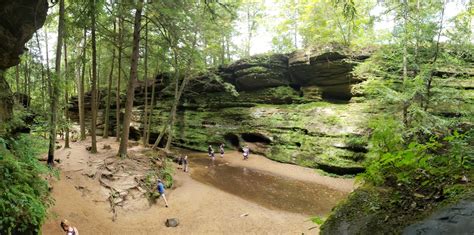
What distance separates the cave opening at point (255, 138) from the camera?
2339 cm

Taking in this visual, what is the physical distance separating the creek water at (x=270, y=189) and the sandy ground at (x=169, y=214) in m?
0.89

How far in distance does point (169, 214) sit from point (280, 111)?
15.9 metres

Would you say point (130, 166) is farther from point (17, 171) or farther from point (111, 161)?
point (17, 171)

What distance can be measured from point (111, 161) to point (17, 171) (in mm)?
8602

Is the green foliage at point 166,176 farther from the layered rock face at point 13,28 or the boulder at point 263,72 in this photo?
the boulder at point 263,72

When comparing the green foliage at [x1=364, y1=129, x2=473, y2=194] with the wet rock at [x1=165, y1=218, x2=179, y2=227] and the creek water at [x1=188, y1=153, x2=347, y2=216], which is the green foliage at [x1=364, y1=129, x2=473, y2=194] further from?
the creek water at [x1=188, y1=153, x2=347, y2=216]

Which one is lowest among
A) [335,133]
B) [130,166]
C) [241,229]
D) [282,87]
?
[241,229]

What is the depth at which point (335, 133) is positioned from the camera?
19.5m

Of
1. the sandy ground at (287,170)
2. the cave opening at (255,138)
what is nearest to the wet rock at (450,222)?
the sandy ground at (287,170)

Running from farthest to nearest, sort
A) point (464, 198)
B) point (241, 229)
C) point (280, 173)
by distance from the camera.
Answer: point (280, 173) → point (241, 229) → point (464, 198)

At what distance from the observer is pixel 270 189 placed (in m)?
14.9

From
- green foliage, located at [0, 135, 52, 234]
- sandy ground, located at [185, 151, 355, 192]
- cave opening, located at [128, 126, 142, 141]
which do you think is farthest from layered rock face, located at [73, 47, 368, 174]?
green foliage, located at [0, 135, 52, 234]

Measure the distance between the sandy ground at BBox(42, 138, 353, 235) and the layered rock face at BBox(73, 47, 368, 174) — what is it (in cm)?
802

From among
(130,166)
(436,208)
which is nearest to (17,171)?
(436,208)
